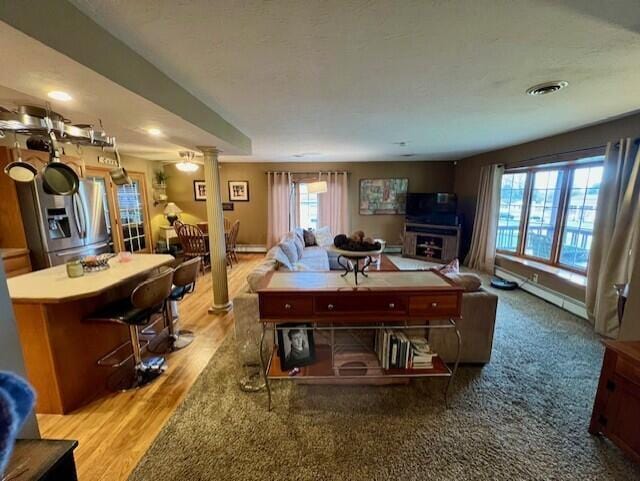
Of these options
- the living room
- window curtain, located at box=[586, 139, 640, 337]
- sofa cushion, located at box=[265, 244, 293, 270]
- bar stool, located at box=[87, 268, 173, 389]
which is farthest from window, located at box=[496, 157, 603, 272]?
bar stool, located at box=[87, 268, 173, 389]

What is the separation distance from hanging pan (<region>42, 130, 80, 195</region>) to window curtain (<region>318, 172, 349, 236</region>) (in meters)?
4.82

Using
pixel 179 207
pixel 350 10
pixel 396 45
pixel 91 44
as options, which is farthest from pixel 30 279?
pixel 179 207

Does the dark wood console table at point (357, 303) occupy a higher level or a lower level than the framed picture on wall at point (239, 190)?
lower

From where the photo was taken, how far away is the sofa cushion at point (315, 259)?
391cm

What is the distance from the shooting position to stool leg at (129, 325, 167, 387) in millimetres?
2186

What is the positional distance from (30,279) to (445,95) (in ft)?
11.7

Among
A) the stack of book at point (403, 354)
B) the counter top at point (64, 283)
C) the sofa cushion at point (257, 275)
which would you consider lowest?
the stack of book at point (403, 354)

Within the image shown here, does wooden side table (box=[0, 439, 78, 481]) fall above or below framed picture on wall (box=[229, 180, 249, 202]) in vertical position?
below

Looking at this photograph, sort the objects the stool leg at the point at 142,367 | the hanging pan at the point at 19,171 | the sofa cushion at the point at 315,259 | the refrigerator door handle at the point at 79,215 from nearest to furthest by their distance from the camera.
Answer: the hanging pan at the point at 19,171
the stool leg at the point at 142,367
the refrigerator door handle at the point at 79,215
the sofa cushion at the point at 315,259

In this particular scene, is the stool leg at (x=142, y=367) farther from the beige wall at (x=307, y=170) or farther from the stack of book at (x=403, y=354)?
the beige wall at (x=307, y=170)

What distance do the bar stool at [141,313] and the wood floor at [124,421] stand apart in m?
0.12

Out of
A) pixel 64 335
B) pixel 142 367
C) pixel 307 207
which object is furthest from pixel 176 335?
pixel 307 207

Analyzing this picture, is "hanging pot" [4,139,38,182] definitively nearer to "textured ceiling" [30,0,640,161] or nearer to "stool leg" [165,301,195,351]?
"textured ceiling" [30,0,640,161]

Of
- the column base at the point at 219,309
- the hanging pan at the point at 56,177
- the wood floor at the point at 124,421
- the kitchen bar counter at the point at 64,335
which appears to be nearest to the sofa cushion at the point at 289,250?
the column base at the point at 219,309
